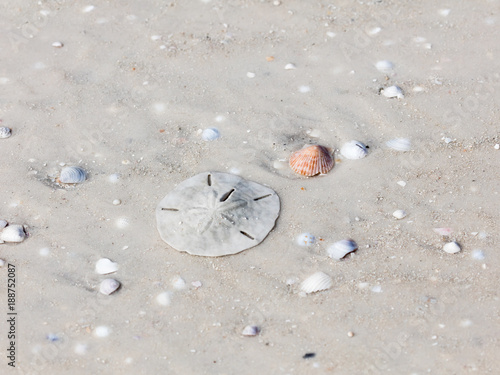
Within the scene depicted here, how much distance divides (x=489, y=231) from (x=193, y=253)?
5.15ft

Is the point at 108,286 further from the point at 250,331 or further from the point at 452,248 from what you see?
the point at 452,248

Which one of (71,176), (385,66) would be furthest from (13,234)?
(385,66)

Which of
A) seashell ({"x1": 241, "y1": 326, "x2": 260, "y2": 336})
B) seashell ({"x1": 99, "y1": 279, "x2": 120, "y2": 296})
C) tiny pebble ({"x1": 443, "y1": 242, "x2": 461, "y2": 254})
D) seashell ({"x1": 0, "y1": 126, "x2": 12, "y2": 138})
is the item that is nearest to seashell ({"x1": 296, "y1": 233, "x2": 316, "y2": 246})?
seashell ({"x1": 241, "y1": 326, "x2": 260, "y2": 336})

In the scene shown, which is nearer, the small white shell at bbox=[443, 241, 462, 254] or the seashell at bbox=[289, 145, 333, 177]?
the small white shell at bbox=[443, 241, 462, 254]

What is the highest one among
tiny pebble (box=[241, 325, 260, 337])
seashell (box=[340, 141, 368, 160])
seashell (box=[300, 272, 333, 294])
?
seashell (box=[340, 141, 368, 160])

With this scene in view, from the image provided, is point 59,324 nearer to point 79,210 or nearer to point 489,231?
point 79,210

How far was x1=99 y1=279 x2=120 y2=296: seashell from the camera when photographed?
300 cm

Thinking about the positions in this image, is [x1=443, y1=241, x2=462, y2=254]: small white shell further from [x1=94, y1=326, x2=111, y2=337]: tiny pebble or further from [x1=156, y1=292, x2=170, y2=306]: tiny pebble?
[x1=94, y1=326, x2=111, y2=337]: tiny pebble

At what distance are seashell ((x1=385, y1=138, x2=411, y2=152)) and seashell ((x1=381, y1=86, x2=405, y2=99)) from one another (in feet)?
1.30

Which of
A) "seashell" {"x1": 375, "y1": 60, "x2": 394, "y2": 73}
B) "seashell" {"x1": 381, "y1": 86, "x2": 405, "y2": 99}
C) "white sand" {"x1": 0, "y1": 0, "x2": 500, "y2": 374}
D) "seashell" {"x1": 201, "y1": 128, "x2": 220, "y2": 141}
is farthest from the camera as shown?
"seashell" {"x1": 375, "y1": 60, "x2": 394, "y2": 73}

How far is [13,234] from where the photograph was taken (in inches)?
128

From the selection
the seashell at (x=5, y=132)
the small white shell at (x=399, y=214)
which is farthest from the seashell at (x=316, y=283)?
the seashell at (x=5, y=132)

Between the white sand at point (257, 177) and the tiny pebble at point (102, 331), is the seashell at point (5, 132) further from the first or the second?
the tiny pebble at point (102, 331)

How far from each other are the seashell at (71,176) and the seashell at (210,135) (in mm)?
764
